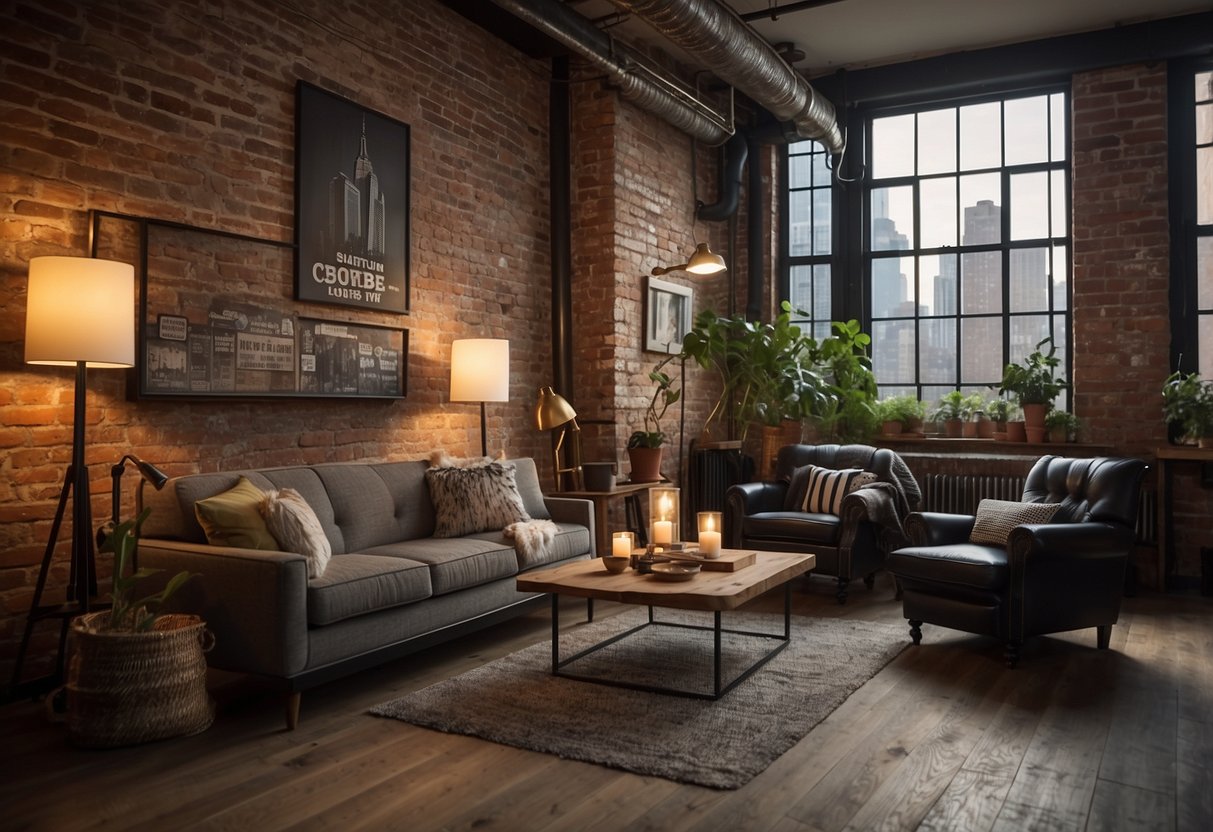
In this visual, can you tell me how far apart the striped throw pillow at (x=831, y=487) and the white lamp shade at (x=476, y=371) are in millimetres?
2010

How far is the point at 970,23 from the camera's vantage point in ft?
20.6

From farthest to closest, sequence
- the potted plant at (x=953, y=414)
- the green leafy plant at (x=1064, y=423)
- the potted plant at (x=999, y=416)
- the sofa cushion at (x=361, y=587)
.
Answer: the potted plant at (x=953, y=414)
the potted plant at (x=999, y=416)
the green leafy plant at (x=1064, y=423)
the sofa cushion at (x=361, y=587)

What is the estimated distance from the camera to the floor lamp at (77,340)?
318 cm

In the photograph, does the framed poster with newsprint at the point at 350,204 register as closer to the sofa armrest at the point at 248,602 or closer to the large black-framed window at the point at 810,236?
the sofa armrest at the point at 248,602

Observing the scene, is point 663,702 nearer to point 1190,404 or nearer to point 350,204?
point 350,204

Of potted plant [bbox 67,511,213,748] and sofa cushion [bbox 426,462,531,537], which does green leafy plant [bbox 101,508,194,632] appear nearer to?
potted plant [bbox 67,511,213,748]

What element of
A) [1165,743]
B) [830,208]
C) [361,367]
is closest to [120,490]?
[361,367]

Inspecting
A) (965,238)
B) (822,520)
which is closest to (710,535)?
(822,520)

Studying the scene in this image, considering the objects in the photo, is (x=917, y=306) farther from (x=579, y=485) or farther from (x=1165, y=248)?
(x=579, y=485)

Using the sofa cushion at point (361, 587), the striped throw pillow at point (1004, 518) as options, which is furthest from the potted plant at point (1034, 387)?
the sofa cushion at point (361, 587)

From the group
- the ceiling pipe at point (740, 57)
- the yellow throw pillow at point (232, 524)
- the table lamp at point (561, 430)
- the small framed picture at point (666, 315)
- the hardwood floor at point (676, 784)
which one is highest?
the ceiling pipe at point (740, 57)

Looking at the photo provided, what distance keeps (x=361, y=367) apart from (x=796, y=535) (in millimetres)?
2643

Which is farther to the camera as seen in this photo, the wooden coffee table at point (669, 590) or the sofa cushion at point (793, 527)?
the sofa cushion at point (793, 527)

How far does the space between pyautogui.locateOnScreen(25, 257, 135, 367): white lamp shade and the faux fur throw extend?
1888 mm
